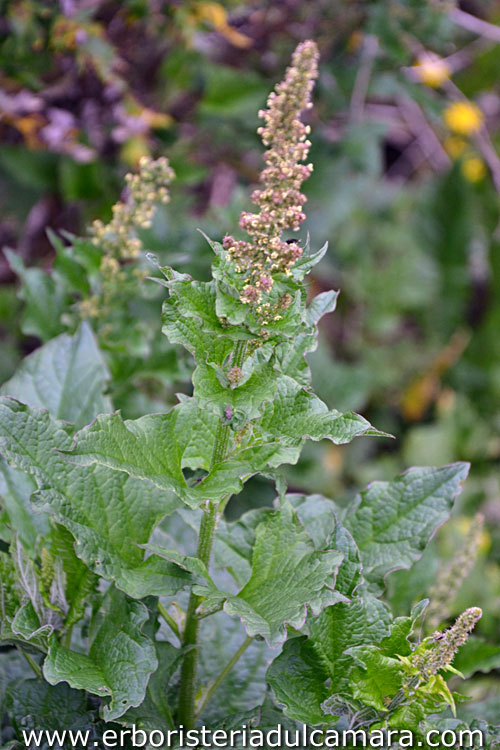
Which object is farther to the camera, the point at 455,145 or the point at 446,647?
the point at 455,145

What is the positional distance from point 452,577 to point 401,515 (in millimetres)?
287

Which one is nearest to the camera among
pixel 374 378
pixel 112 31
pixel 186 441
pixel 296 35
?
pixel 186 441

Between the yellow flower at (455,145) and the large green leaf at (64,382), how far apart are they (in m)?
2.48

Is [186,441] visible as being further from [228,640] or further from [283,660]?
[228,640]

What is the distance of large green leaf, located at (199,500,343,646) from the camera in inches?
29.3

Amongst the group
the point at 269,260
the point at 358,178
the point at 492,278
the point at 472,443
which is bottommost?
the point at 472,443

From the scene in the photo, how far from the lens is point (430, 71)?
2.42 metres

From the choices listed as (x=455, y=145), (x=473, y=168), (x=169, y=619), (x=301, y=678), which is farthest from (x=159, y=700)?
(x=455, y=145)

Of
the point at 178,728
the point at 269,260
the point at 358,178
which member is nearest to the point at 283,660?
the point at 178,728

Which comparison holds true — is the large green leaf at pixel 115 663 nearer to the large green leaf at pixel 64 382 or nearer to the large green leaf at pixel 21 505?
the large green leaf at pixel 21 505

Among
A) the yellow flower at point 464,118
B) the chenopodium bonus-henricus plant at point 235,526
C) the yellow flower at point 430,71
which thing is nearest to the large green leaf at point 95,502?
the chenopodium bonus-henricus plant at point 235,526

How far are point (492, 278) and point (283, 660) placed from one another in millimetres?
2476

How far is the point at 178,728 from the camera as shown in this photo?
93cm

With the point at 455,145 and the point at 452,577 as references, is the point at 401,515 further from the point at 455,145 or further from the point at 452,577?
the point at 455,145
